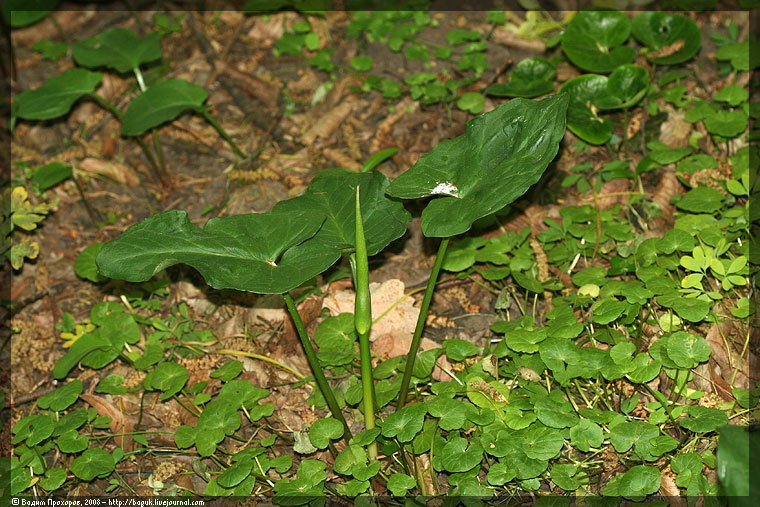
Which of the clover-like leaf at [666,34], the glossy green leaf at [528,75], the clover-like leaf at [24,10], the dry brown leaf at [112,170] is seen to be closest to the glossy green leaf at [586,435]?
the glossy green leaf at [528,75]

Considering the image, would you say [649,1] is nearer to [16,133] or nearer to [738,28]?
[738,28]

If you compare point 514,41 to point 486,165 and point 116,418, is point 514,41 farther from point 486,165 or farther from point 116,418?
point 116,418

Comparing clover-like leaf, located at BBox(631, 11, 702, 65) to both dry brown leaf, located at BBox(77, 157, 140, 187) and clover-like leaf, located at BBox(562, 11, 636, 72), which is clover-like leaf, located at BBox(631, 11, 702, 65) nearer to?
clover-like leaf, located at BBox(562, 11, 636, 72)

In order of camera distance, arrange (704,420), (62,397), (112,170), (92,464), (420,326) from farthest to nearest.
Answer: (112,170) → (62,397) → (92,464) → (420,326) → (704,420)

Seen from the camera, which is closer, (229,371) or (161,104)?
(229,371)

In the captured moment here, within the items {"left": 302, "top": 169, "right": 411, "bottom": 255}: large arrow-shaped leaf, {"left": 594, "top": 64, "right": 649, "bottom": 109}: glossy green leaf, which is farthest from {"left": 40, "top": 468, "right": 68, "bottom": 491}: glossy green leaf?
{"left": 594, "top": 64, "right": 649, "bottom": 109}: glossy green leaf

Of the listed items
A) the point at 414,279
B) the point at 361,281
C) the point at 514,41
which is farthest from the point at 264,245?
the point at 514,41

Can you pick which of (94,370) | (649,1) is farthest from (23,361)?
(649,1)
